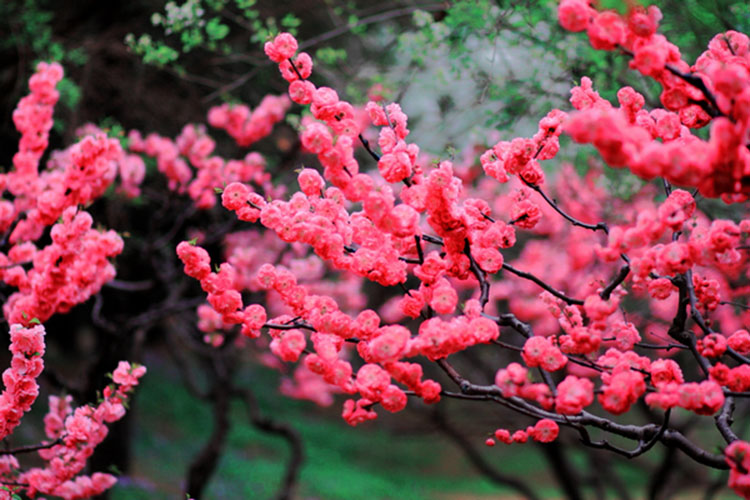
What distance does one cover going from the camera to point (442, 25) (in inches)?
156

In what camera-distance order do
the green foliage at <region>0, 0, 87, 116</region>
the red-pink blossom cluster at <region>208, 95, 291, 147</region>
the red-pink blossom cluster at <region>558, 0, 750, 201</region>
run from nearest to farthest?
the red-pink blossom cluster at <region>558, 0, 750, 201</region> < the green foliage at <region>0, 0, 87, 116</region> < the red-pink blossom cluster at <region>208, 95, 291, 147</region>

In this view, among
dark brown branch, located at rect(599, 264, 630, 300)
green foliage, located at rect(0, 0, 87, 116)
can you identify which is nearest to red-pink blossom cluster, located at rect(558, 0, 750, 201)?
dark brown branch, located at rect(599, 264, 630, 300)

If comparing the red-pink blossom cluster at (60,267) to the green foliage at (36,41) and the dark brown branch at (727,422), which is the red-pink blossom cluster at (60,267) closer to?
the green foliage at (36,41)

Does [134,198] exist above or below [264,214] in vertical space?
below

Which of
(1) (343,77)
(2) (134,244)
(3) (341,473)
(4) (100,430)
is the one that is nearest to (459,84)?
(1) (343,77)

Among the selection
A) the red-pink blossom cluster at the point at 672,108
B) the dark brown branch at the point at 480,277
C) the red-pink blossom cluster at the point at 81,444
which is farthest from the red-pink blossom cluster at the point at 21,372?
the red-pink blossom cluster at the point at 672,108

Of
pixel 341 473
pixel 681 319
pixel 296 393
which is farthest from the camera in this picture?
pixel 341 473

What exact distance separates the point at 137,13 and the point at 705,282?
6.49 m

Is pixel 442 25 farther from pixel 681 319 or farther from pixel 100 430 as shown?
pixel 100 430

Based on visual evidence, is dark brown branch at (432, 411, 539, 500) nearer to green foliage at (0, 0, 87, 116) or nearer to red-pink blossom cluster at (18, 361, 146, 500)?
red-pink blossom cluster at (18, 361, 146, 500)

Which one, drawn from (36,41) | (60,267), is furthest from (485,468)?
(36,41)

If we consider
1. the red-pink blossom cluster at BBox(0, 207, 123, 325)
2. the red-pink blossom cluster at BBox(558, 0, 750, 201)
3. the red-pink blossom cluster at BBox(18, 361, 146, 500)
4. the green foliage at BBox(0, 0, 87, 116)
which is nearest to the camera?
the red-pink blossom cluster at BBox(558, 0, 750, 201)

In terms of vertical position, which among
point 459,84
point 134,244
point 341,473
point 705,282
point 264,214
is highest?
point 264,214

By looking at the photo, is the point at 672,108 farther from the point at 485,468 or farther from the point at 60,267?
the point at 485,468
